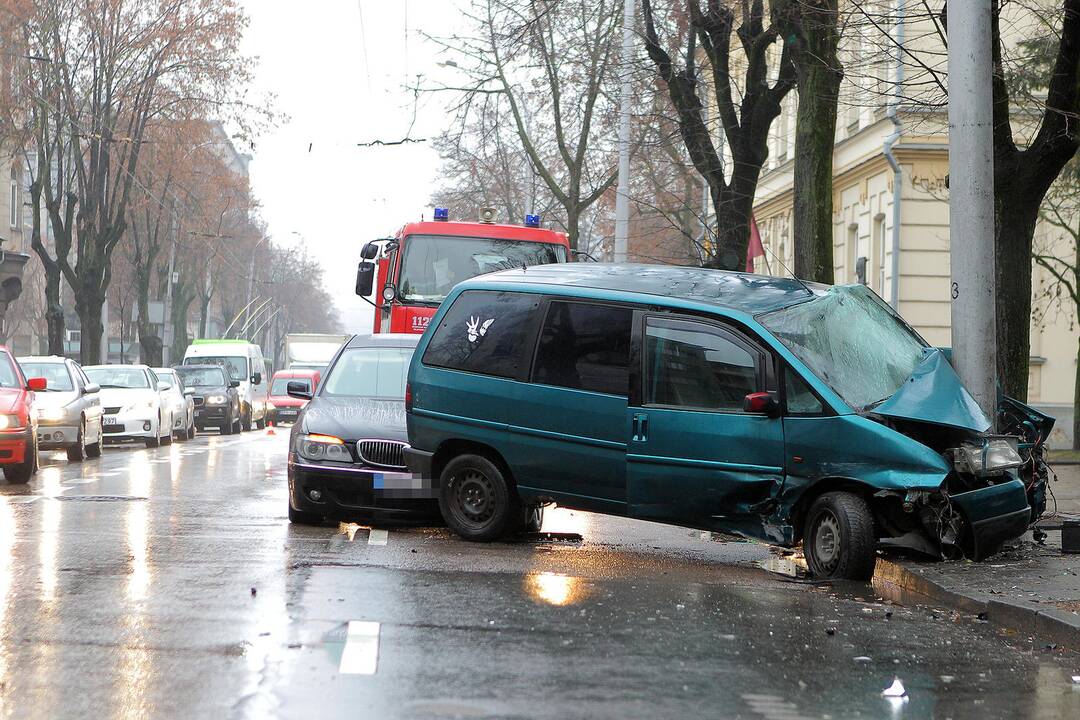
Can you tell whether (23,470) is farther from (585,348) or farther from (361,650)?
(361,650)

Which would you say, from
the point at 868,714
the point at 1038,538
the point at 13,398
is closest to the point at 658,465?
the point at 1038,538

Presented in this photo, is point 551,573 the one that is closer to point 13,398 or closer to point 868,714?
point 868,714

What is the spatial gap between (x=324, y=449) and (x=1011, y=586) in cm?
526

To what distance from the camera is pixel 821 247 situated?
59.1ft

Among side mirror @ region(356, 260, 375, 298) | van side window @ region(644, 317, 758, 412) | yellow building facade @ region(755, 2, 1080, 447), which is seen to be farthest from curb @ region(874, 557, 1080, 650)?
yellow building facade @ region(755, 2, 1080, 447)

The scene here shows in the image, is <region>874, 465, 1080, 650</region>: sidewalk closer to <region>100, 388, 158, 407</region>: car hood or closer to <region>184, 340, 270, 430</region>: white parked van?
<region>100, 388, 158, 407</region>: car hood

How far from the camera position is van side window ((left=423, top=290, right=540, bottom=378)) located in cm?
1077

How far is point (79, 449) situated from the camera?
2159cm

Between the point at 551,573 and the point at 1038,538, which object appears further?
the point at 1038,538

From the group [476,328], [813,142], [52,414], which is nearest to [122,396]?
[52,414]

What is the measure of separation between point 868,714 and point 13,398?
13.6 metres

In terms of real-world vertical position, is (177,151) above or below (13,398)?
above

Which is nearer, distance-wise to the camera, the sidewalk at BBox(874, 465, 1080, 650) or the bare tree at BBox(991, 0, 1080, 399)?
the sidewalk at BBox(874, 465, 1080, 650)

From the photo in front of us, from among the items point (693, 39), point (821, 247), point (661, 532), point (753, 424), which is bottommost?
point (661, 532)
